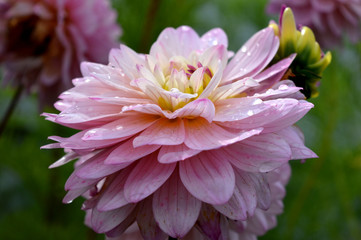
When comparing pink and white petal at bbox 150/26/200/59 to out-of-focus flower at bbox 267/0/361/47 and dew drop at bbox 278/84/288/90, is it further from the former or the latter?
out-of-focus flower at bbox 267/0/361/47

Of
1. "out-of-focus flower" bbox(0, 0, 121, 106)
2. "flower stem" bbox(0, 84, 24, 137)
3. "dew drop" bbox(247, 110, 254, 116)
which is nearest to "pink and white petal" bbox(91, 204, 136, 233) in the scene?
"dew drop" bbox(247, 110, 254, 116)

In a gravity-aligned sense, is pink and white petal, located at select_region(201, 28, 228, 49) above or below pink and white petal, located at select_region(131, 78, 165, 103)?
below

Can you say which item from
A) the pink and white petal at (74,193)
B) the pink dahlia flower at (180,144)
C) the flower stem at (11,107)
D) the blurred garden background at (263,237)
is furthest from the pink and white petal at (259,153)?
the blurred garden background at (263,237)

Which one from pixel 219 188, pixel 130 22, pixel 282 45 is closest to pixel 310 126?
pixel 130 22

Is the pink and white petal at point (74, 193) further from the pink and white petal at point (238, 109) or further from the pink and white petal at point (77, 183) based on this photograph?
the pink and white petal at point (238, 109)

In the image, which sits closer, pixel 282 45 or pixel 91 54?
pixel 282 45

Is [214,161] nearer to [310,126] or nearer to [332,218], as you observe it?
[332,218]
